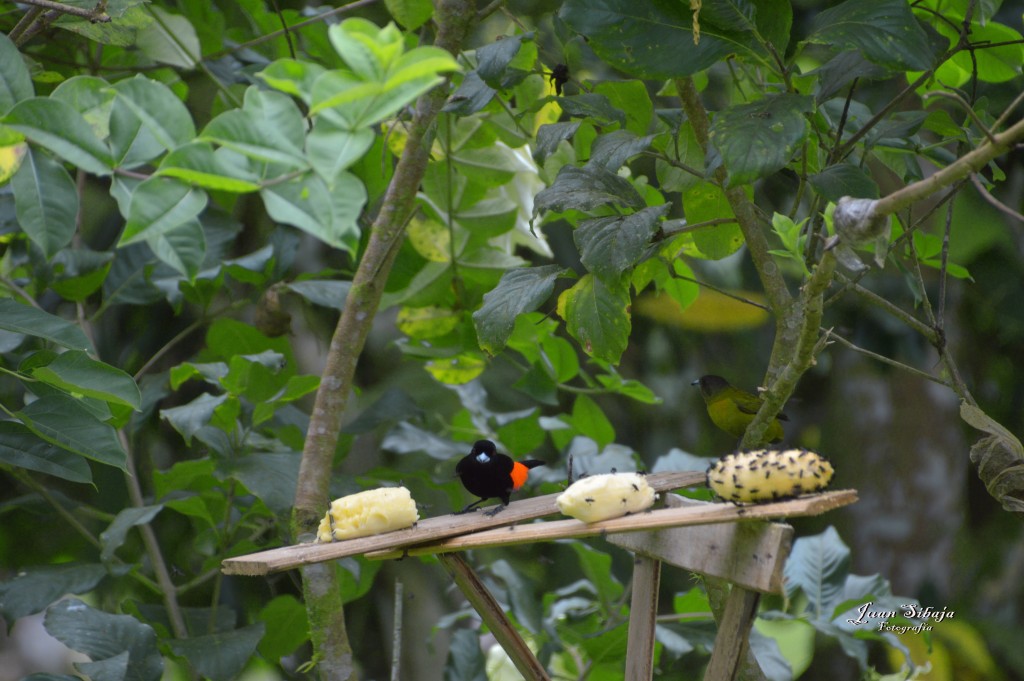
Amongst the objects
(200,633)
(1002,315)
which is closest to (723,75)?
(1002,315)

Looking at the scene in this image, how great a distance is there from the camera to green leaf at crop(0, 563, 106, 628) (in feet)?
6.14

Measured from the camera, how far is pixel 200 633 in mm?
2158

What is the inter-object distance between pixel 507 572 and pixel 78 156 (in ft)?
5.05

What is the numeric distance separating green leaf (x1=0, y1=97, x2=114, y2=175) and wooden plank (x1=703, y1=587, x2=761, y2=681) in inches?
32.8

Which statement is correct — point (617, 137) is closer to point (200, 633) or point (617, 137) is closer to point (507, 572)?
point (507, 572)

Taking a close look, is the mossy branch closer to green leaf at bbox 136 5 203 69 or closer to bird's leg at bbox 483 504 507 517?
bird's leg at bbox 483 504 507 517

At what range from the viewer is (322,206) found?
792 mm

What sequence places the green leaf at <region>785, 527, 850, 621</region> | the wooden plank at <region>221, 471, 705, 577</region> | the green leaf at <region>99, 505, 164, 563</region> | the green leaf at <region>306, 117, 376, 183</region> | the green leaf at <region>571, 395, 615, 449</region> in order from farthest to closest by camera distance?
the green leaf at <region>571, 395, 615, 449</region>
the green leaf at <region>785, 527, 850, 621</region>
the green leaf at <region>99, 505, 164, 563</region>
the wooden plank at <region>221, 471, 705, 577</region>
the green leaf at <region>306, 117, 376, 183</region>

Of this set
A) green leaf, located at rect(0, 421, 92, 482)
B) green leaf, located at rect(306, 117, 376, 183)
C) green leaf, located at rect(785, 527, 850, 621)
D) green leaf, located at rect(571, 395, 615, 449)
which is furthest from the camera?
green leaf, located at rect(571, 395, 615, 449)

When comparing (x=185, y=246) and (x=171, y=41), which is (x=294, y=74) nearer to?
(x=185, y=246)

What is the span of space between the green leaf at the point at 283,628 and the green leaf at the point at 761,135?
5.14 feet

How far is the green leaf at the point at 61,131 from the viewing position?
0.93 m

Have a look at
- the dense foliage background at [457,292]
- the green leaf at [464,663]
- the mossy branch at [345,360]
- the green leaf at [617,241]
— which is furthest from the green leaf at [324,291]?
the green leaf at [617,241]

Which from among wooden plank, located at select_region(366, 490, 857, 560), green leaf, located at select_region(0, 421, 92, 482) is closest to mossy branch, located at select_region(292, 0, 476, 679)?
green leaf, located at select_region(0, 421, 92, 482)
